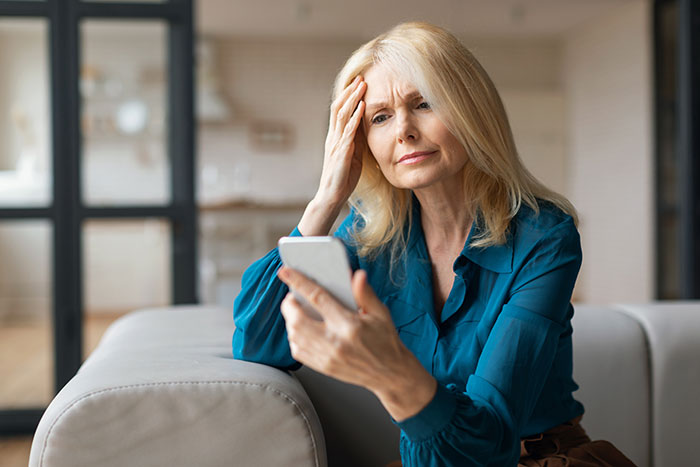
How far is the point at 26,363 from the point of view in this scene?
3010mm

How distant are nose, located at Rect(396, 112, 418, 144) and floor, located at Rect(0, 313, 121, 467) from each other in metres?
2.14

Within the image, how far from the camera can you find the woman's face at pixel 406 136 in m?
1.23

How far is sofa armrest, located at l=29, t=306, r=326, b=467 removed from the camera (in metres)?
0.99

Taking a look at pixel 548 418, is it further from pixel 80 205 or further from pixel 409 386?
pixel 80 205

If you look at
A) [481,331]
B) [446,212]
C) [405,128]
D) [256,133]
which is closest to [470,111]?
[405,128]

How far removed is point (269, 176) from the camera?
8.20m

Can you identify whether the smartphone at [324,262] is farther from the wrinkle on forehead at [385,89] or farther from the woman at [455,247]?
the wrinkle on forehead at [385,89]

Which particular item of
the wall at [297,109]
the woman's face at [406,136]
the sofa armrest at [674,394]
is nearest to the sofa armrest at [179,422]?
the woman's face at [406,136]

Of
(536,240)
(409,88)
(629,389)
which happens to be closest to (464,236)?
(536,240)

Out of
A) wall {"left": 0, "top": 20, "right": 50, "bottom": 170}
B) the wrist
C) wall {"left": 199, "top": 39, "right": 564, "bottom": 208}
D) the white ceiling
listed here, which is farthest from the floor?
wall {"left": 199, "top": 39, "right": 564, "bottom": 208}

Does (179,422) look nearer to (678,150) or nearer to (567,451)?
(567,451)

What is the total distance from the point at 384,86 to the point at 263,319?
1.56ft

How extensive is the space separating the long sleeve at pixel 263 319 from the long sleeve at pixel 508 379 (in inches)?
12.3

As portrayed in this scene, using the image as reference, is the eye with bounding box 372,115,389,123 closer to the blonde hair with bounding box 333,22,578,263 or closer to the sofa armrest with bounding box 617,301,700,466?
the blonde hair with bounding box 333,22,578,263
